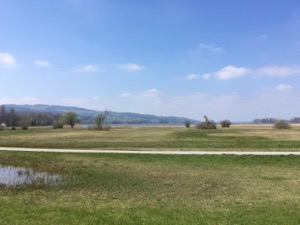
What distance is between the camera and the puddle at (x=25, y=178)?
1891 centimetres

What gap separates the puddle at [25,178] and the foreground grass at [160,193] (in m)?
0.78

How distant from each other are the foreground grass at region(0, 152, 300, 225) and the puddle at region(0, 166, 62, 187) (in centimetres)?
78

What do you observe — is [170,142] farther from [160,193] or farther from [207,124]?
[207,124]

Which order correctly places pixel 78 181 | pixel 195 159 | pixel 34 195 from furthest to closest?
pixel 195 159, pixel 78 181, pixel 34 195

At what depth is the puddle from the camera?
62.0 feet

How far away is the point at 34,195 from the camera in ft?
50.6

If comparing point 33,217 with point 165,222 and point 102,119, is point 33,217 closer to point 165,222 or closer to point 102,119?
point 165,222

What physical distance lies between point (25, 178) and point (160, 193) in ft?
27.3

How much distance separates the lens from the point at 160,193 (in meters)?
16.1

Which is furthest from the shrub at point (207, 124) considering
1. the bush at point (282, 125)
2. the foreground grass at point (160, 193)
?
the foreground grass at point (160, 193)

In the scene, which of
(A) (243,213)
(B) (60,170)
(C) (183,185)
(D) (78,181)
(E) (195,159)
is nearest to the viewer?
(A) (243,213)

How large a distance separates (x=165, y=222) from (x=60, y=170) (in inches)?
559

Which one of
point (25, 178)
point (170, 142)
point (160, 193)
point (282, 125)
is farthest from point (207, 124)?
point (160, 193)

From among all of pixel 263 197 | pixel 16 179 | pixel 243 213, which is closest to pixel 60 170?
pixel 16 179
